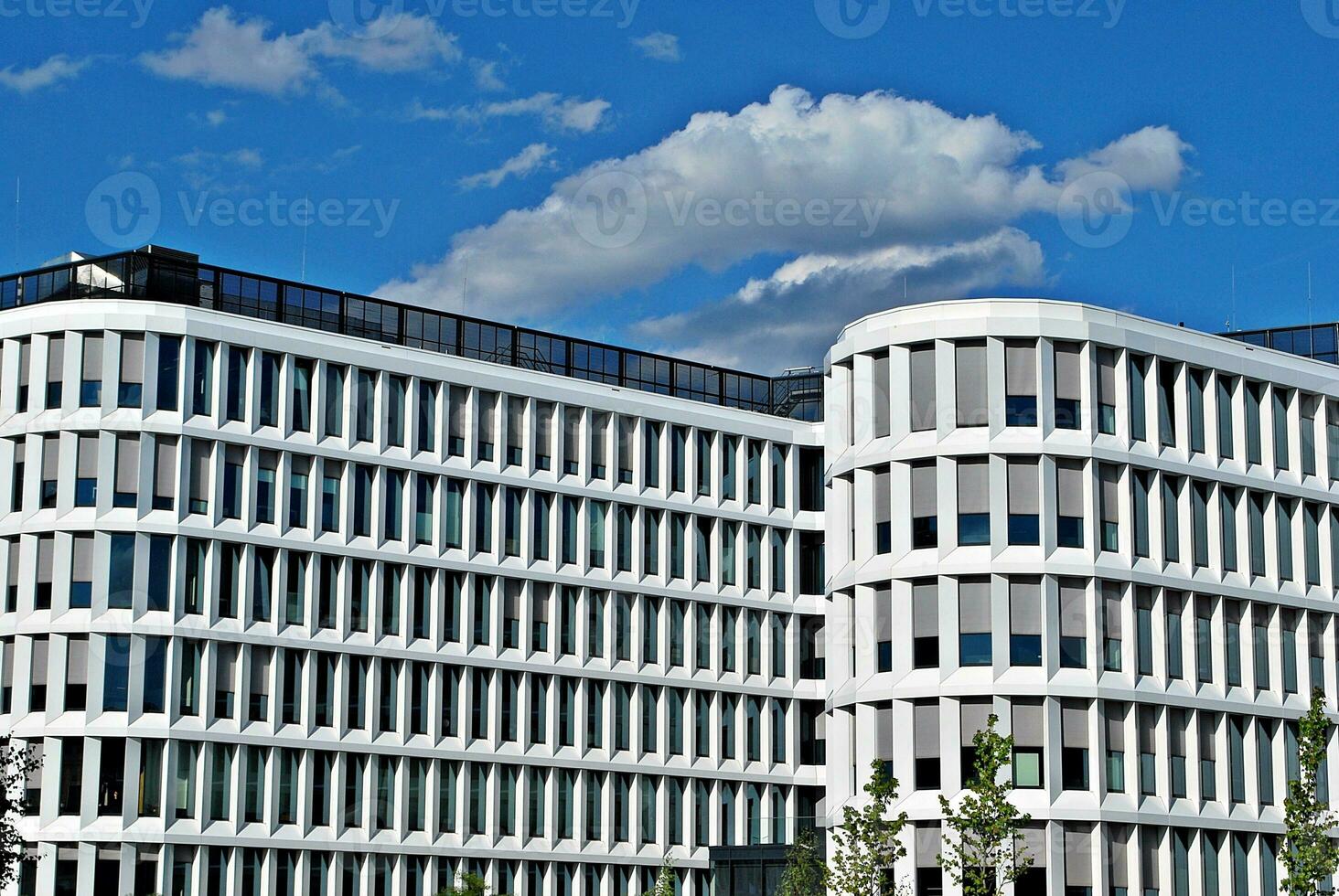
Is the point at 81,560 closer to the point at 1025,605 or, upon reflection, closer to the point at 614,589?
the point at 614,589

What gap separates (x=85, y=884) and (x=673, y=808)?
24.3m

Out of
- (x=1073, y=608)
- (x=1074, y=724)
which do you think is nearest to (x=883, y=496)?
(x=1073, y=608)

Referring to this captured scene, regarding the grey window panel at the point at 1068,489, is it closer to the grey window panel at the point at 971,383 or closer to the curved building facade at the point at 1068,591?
the curved building facade at the point at 1068,591

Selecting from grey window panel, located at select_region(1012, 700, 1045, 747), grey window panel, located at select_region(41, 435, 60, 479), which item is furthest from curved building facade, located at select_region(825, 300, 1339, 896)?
grey window panel, located at select_region(41, 435, 60, 479)

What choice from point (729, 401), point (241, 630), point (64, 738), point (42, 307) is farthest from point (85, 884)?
point (729, 401)

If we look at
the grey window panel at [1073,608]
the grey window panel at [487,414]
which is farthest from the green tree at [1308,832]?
the grey window panel at [487,414]

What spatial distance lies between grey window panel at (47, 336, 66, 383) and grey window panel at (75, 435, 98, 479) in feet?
9.42

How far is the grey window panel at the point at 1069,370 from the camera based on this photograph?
229 feet

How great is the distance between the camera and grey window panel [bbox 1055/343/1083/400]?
6988 centimetres

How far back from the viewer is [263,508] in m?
78.4

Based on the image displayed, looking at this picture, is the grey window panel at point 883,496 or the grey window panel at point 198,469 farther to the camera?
the grey window panel at point 198,469

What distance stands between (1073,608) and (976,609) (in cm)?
309

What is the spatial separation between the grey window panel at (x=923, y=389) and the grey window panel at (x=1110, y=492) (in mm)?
5783

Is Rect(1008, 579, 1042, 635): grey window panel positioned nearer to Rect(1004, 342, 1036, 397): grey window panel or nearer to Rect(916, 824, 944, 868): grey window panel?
Rect(1004, 342, 1036, 397): grey window panel
